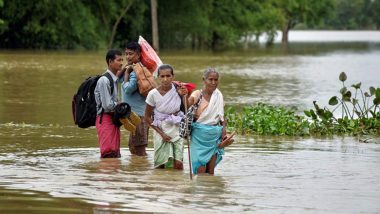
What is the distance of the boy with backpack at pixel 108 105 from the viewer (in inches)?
453

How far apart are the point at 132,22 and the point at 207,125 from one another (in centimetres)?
4863

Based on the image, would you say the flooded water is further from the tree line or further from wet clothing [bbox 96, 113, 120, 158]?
the tree line

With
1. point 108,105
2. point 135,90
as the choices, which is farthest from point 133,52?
point 108,105

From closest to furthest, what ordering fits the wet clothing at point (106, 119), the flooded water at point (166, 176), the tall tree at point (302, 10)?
1. the flooded water at point (166, 176)
2. the wet clothing at point (106, 119)
3. the tall tree at point (302, 10)

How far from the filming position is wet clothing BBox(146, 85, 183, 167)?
11.1 m

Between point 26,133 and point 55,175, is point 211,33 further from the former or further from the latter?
point 55,175

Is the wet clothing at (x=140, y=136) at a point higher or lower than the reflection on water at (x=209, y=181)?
higher

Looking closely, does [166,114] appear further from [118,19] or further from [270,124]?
[118,19]

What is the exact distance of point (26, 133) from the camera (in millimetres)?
14953

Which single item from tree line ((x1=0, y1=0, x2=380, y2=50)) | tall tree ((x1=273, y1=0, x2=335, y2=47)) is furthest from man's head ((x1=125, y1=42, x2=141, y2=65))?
tall tree ((x1=273, y1=0, x2=335, y2=47))

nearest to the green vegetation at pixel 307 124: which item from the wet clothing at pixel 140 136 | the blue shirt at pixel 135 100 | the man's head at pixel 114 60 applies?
the wet clothing at pixel 140 136

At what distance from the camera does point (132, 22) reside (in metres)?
58.8

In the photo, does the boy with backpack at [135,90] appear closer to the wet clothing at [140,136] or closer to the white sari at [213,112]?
the wet clothing at [140,136]

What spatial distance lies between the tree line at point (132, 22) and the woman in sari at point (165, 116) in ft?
121
